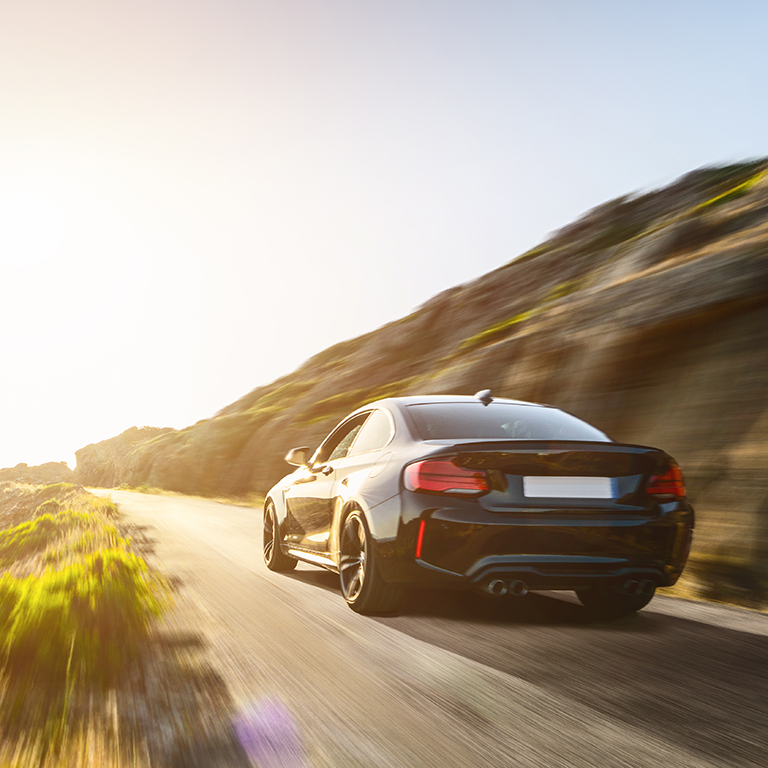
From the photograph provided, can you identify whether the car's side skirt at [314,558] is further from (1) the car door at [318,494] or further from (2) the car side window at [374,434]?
(2) the car side window at [374,434]

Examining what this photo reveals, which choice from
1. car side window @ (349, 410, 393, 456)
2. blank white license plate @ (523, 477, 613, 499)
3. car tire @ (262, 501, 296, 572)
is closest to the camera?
blank white license plate @ (523, 477, 613, 499)

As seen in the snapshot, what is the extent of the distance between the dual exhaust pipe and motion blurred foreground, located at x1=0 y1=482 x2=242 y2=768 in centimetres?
161

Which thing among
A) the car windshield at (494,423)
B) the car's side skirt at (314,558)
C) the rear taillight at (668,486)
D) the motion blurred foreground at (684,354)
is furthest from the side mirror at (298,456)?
the motion blurred foreground at (684,354)

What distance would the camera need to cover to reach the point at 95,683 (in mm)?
3479

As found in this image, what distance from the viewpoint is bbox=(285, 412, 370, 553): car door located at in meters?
5.98

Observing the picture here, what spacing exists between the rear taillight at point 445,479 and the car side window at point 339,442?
1.85m

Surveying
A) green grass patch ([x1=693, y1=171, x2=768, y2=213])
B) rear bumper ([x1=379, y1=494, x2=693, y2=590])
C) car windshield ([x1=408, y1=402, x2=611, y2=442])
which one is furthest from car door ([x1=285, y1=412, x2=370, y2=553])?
green grass patch ([x1=693, y1=171, x2=768, y2=213])

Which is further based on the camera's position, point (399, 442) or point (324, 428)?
point (324, 428)

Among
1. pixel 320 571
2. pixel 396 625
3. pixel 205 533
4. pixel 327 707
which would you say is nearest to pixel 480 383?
pixel 205 533

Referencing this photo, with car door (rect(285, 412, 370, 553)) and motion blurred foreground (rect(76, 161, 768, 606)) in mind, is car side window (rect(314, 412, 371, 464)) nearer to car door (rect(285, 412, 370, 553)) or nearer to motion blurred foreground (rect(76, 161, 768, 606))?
car door (rect(285, 412, 370, 553))

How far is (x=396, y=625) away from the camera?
4.81 metres

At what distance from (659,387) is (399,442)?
5.91 m

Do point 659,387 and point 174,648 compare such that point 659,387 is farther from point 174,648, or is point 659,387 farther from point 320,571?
point 174,648

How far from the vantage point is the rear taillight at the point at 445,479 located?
4.40 meters
